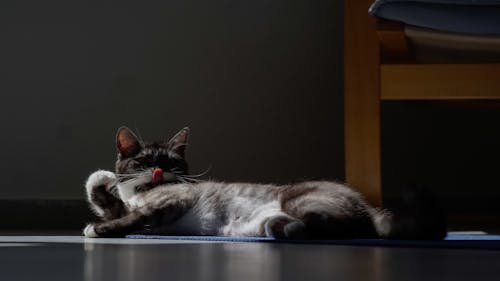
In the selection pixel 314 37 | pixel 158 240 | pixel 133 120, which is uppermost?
pixel 314 37

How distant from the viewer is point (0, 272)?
3.85 ft

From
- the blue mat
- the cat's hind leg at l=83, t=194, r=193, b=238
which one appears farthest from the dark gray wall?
the blue mat

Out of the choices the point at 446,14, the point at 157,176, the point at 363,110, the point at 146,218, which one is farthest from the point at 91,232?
the point at 446,14

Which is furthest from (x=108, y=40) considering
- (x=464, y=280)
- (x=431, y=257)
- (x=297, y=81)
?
(x=464, y=280)

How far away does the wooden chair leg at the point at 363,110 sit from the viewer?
2.26 meters

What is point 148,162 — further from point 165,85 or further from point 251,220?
point 165,85

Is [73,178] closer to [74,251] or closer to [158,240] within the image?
[158,240]

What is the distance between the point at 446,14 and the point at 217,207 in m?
0.72

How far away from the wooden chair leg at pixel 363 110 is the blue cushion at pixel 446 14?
5.5 inches

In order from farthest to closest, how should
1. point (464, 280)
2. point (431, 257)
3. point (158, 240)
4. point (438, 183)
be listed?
point (438, 183) → point (158, 240) → point (431, 257) → point (464, 280)

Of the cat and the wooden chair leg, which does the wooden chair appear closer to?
the wooden chair leg

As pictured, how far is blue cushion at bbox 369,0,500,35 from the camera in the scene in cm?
216

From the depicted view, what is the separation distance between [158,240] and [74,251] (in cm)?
34

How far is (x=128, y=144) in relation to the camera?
92.6 inches
